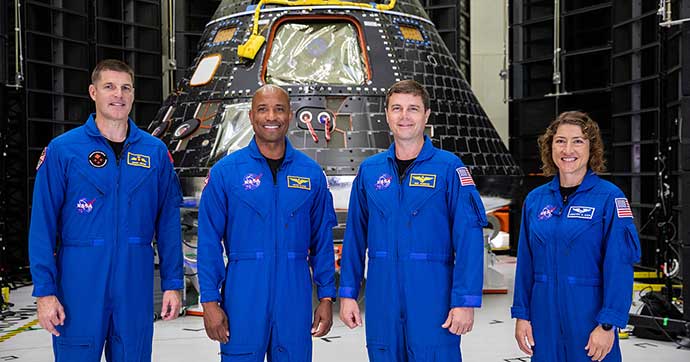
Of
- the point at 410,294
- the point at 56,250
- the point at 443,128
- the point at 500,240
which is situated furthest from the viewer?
the point at 500,240

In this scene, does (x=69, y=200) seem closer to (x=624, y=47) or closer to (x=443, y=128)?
(x=443, y=128)

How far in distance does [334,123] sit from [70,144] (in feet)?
11.3

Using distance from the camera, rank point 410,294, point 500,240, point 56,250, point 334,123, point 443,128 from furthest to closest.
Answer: point 500,240, point 443,128, point 334,123, point 56,250, point 410,294

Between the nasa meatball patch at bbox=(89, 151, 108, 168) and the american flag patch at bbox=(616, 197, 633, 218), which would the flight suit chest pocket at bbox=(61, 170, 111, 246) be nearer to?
the nasa meatball patch at bbox=(89, 151, 108, 168)

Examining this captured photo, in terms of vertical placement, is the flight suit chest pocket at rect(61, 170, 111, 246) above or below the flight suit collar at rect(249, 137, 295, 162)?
below

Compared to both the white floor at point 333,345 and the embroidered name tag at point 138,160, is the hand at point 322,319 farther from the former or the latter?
the white floor at point 333,345

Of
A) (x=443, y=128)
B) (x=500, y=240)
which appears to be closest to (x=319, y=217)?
(x=443, y=128)

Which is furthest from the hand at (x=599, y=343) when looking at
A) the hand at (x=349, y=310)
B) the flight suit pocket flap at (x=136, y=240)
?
the flight suit pocket flap at (x=136, y=240)

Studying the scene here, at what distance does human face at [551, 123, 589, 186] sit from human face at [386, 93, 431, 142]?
0.57 meters

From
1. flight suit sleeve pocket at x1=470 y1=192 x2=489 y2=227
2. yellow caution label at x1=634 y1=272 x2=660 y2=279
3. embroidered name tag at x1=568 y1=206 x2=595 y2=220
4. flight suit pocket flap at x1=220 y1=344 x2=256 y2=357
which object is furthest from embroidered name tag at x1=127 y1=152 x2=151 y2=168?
yellow caution label at x1=634 y1=272 x2=660 y2=279

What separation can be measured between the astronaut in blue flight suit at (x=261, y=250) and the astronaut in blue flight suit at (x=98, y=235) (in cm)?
32

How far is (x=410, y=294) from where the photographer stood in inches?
119

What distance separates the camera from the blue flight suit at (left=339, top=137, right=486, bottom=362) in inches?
118

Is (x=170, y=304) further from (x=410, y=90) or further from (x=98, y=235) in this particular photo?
(x=410, y=90)
